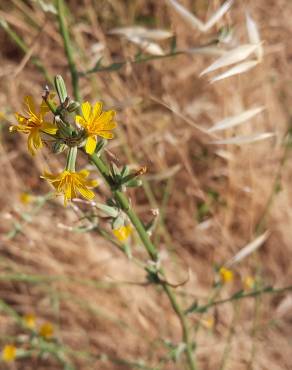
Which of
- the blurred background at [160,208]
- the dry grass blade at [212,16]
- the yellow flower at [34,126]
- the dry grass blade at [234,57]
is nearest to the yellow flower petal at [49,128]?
the yellow flower at [34,126]

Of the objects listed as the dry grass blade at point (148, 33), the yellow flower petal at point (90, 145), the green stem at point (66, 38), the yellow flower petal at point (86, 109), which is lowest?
the yellow flower petal at point (90, 145)

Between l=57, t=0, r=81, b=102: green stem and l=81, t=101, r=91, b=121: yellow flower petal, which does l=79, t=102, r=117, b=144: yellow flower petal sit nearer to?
l=81, t=101, r=91, b=121: yellow flower petal

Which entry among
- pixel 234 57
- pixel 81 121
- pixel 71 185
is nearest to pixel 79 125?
pixel 81 121

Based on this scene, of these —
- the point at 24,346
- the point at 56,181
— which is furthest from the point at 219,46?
the point at 24,346

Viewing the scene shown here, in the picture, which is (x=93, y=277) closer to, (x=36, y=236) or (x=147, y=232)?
(x=36, y=236)

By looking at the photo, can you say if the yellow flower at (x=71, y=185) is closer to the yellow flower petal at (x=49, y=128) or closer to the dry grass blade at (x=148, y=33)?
the yellow flower petal at (x=49, y=128)

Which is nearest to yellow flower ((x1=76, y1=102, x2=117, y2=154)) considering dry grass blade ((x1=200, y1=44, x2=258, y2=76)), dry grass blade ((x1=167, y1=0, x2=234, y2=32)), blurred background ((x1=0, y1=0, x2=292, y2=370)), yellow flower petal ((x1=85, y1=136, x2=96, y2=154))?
yellow flower petal ((x1=85, y1=136, x2=96, y2=154))

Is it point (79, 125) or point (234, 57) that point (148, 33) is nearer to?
point (234, 57)
